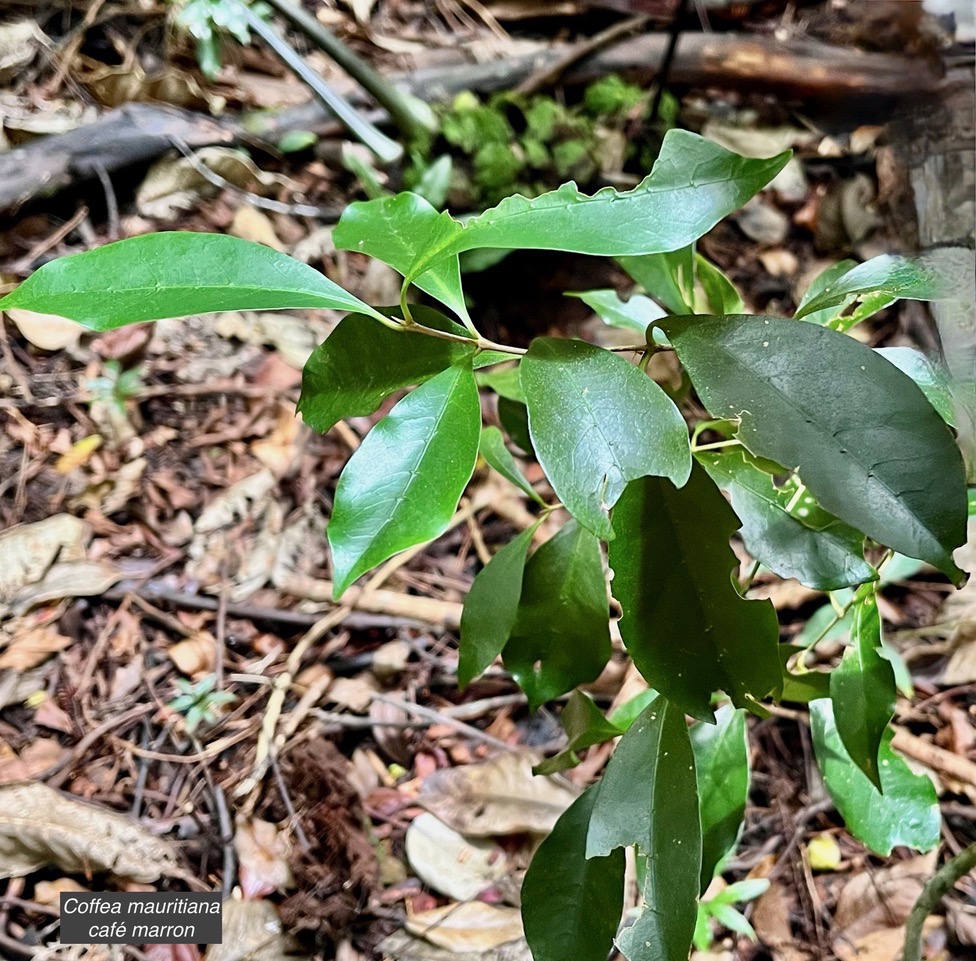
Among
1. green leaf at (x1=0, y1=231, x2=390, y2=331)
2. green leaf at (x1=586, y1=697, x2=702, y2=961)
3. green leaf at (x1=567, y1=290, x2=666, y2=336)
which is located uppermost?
green leaf at (x1=0, y1=231, x2=390, y2=331)

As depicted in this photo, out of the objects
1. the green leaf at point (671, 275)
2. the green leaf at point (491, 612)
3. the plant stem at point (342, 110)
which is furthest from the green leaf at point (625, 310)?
the plant stem at point (342, 110)

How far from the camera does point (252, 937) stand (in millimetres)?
906

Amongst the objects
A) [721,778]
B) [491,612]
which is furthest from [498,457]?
[721,778]

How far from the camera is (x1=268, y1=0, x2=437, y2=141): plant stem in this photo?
1.50m

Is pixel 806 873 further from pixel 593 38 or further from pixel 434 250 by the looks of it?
pixel 593 38

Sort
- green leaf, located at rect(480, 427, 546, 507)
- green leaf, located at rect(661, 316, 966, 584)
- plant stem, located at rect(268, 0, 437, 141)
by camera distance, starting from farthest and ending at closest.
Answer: plant stem, located at rect(268, 0, 437, 141) < green leaf, located at rect(480, 427, 546, 507) < green leaf, located at rect(661, 316, 966, 584)

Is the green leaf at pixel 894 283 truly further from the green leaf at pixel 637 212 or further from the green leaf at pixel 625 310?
the green leaf at pixel 625 310

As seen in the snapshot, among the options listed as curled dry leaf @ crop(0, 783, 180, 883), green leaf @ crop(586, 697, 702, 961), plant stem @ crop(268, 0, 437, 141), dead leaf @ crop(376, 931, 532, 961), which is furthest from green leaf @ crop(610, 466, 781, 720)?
plant stem @ crop(268, 0, 437, 141)

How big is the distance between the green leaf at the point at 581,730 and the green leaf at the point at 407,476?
327 millimetres

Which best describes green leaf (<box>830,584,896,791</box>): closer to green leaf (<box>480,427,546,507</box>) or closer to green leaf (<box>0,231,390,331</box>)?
green leaf (<box>480,427,546,507</box>)

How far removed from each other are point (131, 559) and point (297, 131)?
1.03m

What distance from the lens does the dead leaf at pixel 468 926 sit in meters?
0.91

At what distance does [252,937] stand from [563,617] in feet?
1.84

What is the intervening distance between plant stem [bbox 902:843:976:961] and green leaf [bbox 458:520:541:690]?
1.60ft
